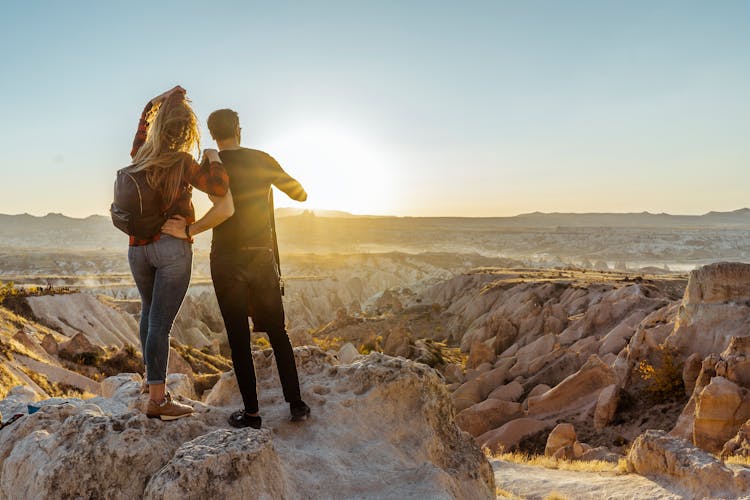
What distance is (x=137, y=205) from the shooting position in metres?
3.43

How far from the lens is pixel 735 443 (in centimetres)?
969

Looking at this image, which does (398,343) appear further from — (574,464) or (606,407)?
(574,464)

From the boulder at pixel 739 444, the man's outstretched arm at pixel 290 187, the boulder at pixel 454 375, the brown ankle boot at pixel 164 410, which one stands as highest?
the man's outstretched arm at pixel 290 187

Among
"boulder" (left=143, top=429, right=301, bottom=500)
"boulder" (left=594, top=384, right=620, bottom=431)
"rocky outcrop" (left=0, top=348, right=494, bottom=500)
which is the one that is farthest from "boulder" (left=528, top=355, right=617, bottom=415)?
"boulder" (left=143, top=429, right=301, bottom=500)

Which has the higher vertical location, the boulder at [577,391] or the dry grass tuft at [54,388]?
the dry grass tuft at [54,388]

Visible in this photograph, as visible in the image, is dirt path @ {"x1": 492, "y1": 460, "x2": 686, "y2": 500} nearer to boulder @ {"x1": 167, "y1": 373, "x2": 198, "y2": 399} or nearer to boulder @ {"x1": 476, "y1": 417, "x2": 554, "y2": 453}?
boulder @ {"x1": 476, "y1": 417, "x2": 554, "y2": 453}

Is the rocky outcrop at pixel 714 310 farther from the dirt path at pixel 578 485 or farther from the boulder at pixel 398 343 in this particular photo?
the boulder at pixel 398 343

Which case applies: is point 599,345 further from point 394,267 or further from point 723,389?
point 394,267

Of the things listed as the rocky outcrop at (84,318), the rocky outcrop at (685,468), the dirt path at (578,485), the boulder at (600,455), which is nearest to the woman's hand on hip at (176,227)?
the dirt path at (578,485)

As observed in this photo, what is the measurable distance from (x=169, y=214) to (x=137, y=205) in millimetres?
202

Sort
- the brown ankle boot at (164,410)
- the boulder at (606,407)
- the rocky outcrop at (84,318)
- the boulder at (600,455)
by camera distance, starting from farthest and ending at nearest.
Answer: the rocky outcrop at (84,318)
the boulder at (606,407)
the boulder at (600,455)
the brown ankle boot at (164,410)

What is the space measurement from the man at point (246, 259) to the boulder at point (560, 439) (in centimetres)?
1024

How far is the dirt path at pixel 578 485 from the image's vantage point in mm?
7402

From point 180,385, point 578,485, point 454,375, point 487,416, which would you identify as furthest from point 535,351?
point 180,385
